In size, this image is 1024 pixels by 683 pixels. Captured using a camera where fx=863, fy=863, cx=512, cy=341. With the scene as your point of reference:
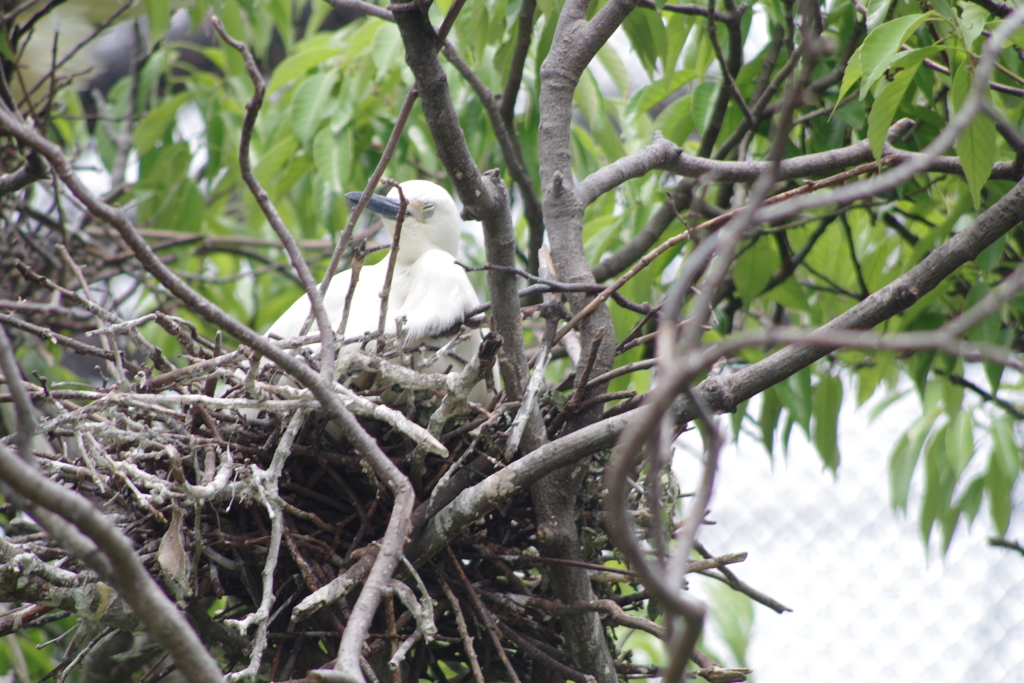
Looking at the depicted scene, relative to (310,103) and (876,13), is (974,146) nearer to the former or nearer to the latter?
(876,13)

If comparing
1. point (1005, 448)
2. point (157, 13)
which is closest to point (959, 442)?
point (1005, 448)

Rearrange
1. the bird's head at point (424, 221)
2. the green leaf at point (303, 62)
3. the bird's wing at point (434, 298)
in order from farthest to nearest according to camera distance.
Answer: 1. the green leaf at point (303, 62)
2. the bird's head at point (424, 221)
3. the bird's wing at point (434, 298)

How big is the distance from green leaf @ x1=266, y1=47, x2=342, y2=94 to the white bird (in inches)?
20.9

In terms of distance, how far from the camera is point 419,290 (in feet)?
5.60

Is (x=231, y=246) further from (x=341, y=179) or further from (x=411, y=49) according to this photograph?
(x=411, y=49)

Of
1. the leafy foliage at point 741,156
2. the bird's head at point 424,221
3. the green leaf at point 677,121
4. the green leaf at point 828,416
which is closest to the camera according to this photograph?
the leafy foliage at point 741,156

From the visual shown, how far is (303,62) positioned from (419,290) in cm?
111

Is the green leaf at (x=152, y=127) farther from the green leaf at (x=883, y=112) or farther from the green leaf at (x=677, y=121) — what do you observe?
the green leaf at (x=883, y=112)

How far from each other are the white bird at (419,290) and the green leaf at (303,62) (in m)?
0.53

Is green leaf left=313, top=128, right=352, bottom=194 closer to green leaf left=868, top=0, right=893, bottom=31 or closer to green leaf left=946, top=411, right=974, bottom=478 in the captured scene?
green leaf left=868, top=0, right=893, bottom=31

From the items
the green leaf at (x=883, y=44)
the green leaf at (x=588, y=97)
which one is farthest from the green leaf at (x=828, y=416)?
the green leaf at (x=883, y=44)

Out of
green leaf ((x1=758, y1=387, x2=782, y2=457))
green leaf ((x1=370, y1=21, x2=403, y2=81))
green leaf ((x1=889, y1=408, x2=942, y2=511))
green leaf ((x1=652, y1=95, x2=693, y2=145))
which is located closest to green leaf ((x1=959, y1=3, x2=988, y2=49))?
green leaf ((x1=652, y1=95, x2=693, y2=145))

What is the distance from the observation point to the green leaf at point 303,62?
2.46 m

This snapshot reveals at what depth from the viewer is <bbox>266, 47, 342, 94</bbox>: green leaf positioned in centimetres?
246
